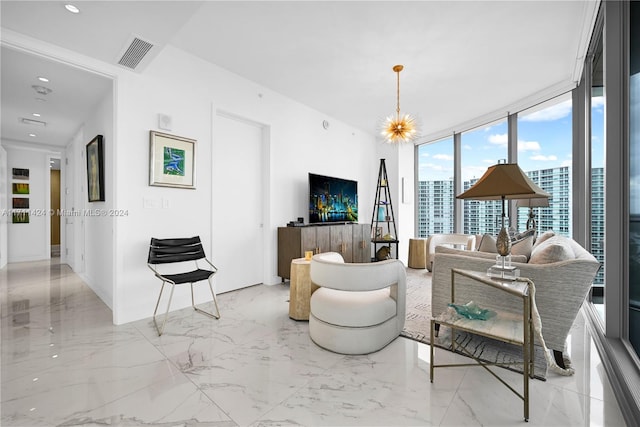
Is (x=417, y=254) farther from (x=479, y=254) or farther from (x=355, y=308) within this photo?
(x=355, y=308)

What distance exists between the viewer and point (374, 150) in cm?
680

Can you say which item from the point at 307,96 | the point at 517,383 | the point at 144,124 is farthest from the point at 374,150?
the point at 517,383

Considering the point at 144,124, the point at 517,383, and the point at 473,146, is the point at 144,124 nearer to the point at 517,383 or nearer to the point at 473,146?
the point at 517,383

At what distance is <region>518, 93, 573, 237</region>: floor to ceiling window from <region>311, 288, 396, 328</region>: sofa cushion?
11.2ft

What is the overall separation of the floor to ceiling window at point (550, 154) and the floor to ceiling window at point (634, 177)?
2.22 metres

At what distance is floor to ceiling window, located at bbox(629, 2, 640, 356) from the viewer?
1.97 meters

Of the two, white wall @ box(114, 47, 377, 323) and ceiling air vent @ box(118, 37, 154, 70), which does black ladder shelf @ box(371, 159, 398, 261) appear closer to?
white wall @ box(114, 47, 377, 323)

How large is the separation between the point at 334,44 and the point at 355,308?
109 inches

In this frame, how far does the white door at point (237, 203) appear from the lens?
153 inches

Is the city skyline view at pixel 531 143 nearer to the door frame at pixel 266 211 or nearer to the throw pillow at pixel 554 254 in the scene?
the throw pillow at pixel 554 254

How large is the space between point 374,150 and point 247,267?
4.14 meters

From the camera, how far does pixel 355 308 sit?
7.36 ft

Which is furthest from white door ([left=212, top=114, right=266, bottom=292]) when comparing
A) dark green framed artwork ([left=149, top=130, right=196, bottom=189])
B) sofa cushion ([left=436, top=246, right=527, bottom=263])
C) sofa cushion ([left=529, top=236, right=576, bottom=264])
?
sofa cushion ([left=529, top=236, right=576, bottom=264])

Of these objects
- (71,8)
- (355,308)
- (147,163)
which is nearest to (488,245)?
(355,308)
